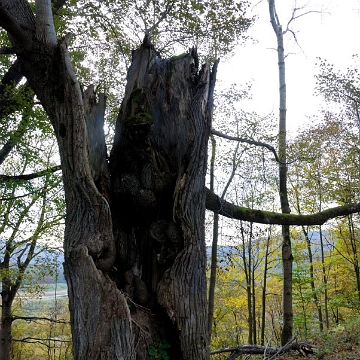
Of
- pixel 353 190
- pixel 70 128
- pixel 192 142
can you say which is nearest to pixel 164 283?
pixel 192 142

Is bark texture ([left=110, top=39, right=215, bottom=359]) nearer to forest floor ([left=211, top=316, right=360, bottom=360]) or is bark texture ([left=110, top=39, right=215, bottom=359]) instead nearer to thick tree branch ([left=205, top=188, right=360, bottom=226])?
thick tree branch ([left=205, top=188, right=360, bottom=226])

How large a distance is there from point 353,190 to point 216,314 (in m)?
14.1

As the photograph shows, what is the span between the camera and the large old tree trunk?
2.88m

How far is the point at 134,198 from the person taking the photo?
11.6 ft

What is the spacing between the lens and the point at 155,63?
13.3 feet

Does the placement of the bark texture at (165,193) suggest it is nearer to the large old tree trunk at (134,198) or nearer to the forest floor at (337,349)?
the large old tree trunk at (134,198)

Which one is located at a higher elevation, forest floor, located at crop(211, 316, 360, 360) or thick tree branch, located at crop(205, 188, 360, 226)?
thick tree branch, located at crop(205, 188, 360, 226)

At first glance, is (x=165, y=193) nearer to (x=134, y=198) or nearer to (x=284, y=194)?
(x=134, y=198)

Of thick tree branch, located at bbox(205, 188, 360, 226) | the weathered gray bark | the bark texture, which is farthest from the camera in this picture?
the weathered gray bark

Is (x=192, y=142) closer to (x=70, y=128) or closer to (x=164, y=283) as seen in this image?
(x=70, y=128)

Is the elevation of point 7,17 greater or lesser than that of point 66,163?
greater

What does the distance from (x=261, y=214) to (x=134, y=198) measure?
8.40ft

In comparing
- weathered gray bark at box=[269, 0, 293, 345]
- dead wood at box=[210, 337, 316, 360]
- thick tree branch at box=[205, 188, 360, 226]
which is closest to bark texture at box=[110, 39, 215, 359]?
thick tree branch at box=[205, 188, 360, 226]

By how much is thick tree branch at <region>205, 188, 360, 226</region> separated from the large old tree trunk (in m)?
1.15
